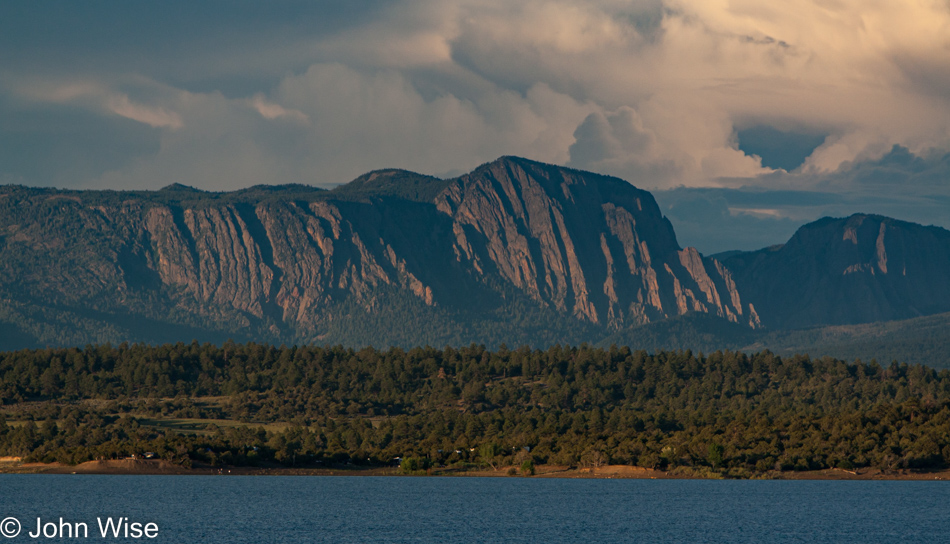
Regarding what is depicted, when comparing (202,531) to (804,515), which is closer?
(202,531)

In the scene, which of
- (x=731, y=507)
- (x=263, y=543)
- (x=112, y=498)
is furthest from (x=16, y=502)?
(x=731, y=507)

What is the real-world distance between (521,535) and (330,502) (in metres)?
50.0

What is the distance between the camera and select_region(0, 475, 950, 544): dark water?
139500 millimetres

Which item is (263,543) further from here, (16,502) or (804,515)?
(804,515)

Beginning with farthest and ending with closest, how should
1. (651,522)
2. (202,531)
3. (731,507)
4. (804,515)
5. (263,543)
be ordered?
1. (731,507)
2. (804,515)
3. (651,522)
4. (202,531)
5. (263,543)

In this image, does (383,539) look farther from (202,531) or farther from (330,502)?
(330,502)

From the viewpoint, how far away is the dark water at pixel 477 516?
139500 mm

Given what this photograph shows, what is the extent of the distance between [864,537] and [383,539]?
5930 cm

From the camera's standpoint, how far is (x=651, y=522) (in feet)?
516

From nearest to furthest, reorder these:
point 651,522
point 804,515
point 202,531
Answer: point 202,531
point 651,522
point 804,515

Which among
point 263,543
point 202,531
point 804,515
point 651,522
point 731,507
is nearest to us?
point 263,543

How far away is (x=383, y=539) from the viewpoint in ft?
439

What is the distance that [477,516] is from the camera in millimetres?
161625

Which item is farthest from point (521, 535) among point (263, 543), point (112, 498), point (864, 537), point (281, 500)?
point (112, 498)
